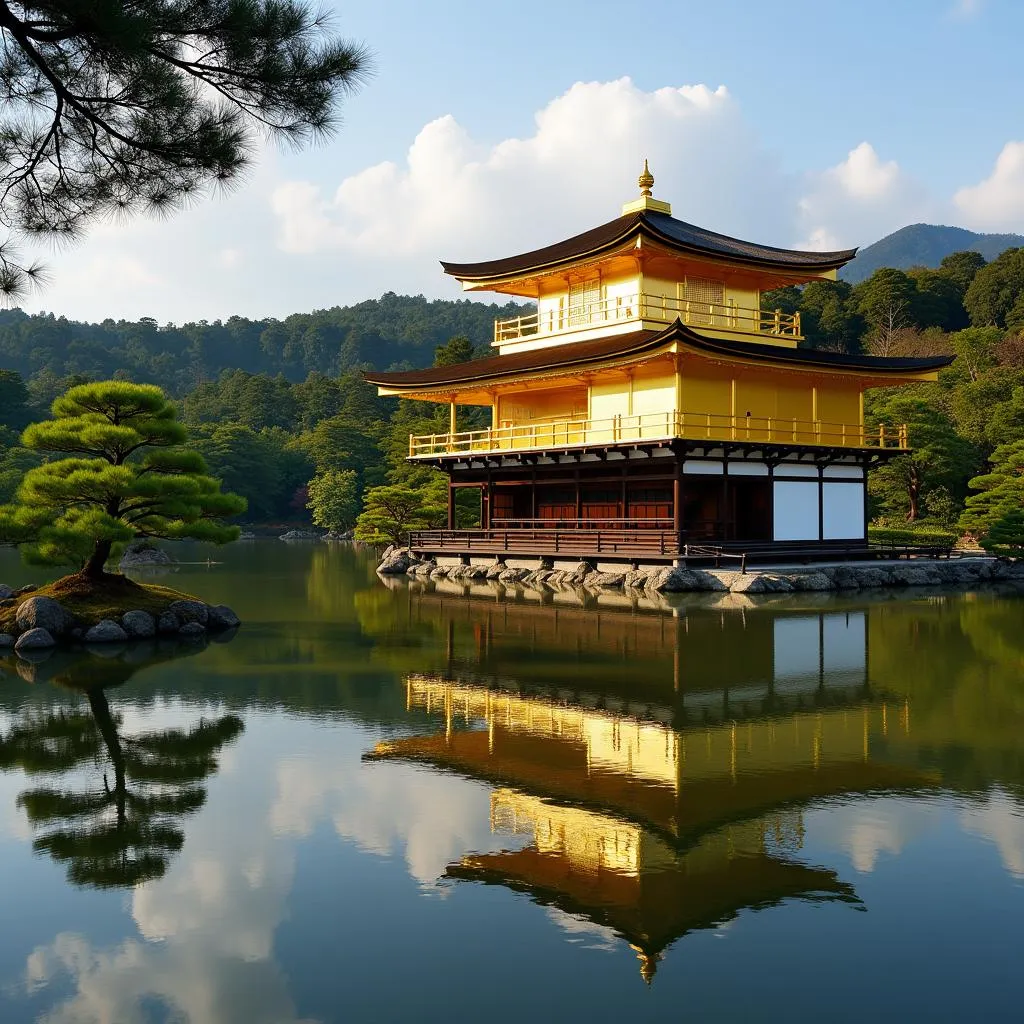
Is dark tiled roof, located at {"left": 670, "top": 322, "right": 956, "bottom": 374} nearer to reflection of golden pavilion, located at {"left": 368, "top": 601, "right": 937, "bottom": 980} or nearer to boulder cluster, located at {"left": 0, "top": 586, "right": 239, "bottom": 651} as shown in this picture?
reflection of golden pavilion, located at {"left": 368, "top": 601, "right": 937, "bottom": 980}

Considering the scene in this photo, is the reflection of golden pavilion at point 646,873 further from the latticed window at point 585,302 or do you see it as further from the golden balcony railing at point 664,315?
the latticed window at point 585,302

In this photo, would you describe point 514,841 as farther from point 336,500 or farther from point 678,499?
point 336,500

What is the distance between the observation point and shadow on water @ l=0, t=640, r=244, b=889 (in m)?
7.15

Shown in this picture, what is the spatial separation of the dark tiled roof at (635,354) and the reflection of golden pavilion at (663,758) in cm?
1685

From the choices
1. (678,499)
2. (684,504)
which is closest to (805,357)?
(684,504)

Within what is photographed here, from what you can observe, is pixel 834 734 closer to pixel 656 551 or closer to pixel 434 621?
pixel 434 621

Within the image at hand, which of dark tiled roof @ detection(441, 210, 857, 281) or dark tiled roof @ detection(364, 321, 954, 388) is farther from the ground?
dark tiled roof @ detection(441, 210, 857, 281)

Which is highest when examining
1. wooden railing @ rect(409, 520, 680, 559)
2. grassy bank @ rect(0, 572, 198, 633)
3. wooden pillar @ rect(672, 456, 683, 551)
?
wooden pillar @ rect(672, 456, 683, 551)

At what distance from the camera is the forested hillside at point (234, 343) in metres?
136

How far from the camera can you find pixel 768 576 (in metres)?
24.3

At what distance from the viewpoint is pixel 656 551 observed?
27.5 meters

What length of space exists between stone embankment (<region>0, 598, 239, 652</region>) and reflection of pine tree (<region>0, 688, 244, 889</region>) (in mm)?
5145

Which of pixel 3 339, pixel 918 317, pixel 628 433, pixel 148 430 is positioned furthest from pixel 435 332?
pixel 148 430

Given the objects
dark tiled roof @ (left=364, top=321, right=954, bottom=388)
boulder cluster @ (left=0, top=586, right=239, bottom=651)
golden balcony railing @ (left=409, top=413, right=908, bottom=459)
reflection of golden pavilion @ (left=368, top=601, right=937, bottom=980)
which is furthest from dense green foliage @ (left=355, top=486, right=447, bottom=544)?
reflection of golden pavilion @ (left=368, top=601, right=937, bottom=980)
